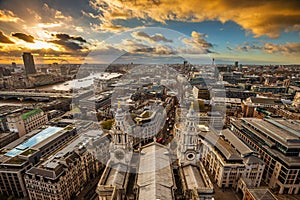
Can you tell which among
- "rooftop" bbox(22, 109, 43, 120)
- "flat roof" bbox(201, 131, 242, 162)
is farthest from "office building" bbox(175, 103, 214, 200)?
"rooftop" bbox(22, 109, 43, 120)

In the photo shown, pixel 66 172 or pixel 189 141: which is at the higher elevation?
pixel 189 141

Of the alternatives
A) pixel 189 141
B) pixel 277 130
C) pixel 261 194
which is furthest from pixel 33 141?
pixel 277 130

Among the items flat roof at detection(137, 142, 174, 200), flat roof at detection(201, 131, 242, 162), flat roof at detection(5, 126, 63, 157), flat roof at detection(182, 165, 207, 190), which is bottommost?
flat roof at detection(5, 126, 63, 157)

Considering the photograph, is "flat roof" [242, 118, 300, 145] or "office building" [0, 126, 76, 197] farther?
"flat roof" [242, 118, 300, 145]

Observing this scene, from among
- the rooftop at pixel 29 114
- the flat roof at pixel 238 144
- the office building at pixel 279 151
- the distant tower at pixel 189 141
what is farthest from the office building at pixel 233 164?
the rooftop at pixel 29 114

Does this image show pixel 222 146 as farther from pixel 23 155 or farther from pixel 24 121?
pixel 24 121

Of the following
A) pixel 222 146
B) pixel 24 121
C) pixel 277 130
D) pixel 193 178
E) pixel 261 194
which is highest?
pixel 277 130

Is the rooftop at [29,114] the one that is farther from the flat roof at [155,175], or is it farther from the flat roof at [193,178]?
the flat roof at [193,178]

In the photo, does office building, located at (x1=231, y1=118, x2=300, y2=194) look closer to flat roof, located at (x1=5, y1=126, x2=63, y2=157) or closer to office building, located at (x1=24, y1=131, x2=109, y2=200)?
office building, located at (x1=24, y1=131, x2=109, y2=200)
